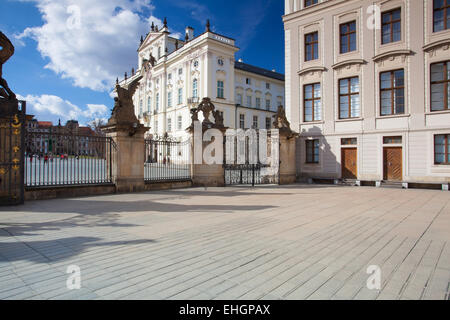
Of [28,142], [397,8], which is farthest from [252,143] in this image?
[28,142]

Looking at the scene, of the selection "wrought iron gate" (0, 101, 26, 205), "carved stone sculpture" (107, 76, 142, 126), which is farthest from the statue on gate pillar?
"wrought iron gate" (0, 101, 26, 205)

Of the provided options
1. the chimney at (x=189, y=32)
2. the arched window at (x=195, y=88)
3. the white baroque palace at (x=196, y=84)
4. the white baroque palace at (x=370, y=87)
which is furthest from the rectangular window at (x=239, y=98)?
the white baroque palace at (x=370, y=87)

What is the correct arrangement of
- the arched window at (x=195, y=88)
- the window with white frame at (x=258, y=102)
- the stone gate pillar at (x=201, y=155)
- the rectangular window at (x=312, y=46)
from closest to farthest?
1. the stone gate pillar at (x=201, y=155)
2. the rectangular window at (x=312, y=46)
3. the arched window at (x=195, y=88)
4. the window with white frame at (x=258, y=102)

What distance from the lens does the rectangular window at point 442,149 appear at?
1626cm

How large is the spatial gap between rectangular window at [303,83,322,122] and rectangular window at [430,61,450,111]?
6.83m

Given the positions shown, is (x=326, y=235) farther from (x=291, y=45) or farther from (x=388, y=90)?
(x=291, y=45)

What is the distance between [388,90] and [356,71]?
2483 millimetres

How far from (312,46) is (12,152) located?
67.1ft

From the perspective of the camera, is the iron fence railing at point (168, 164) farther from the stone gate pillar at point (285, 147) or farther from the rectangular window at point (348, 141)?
the rectangular window at point (348, 141)

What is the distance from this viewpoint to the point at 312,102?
21.6m

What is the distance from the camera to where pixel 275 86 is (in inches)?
2251

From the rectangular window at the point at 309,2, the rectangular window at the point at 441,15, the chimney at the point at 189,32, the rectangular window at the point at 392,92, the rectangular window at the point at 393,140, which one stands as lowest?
the rectangular window at the point at 393,140

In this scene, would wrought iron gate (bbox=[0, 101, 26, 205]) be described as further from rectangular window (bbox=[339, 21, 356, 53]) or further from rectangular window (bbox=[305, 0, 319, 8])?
rectangular window (bbox=[305, 0, 319, 8])

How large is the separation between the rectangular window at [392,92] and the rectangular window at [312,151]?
191 inches
